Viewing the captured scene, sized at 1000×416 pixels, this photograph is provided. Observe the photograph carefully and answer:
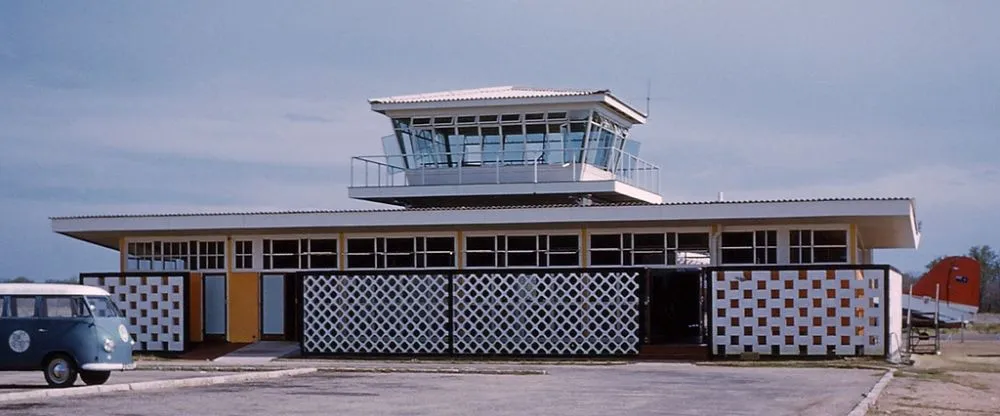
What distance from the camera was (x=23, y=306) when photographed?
21594 mm

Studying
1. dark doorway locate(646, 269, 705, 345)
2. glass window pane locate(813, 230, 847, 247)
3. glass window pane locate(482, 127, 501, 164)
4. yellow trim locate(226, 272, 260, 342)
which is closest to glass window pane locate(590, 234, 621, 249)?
dark doorway locate(646, 269, 705, 345)

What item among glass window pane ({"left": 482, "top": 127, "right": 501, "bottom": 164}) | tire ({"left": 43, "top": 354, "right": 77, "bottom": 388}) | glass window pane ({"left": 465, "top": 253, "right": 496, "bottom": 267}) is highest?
glass window pane ({"left": 482, "top": 127, "right": 501, "bottom": 164})

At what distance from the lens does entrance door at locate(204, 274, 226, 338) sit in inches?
1375

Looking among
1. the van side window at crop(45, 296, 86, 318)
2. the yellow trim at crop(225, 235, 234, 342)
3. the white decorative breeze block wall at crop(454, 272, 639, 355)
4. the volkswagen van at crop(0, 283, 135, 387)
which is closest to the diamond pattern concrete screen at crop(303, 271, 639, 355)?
the white decorative breeze block wall at crop(454, 272, 639, 355)

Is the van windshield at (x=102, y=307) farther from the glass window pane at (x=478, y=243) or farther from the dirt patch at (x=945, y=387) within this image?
the glass window pane at (x=478, y=243)

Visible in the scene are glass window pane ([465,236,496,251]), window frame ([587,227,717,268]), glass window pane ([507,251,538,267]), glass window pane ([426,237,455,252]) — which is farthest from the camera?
glass window pane ([426,237,455,252])

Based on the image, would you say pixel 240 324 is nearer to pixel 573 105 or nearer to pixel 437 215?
pixel 437 215

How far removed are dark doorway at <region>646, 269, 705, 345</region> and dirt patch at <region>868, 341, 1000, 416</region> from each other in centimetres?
551

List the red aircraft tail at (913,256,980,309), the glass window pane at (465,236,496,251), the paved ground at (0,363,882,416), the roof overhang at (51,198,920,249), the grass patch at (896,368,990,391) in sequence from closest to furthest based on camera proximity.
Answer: the paved ground at (0,363,882,416) → the grass patch at (896,368,990,391) → the roof overhang at (51,198,920,249) → the glass window pane at (465,236,496,251) → the red aircraft tail at (913,256,980,309)

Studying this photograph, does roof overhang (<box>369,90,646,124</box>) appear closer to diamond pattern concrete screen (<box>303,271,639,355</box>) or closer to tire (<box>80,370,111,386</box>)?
diamond pattern concrete screen (<box>303,271,639,355</box>)

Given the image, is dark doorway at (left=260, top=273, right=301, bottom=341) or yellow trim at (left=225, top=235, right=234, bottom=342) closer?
dark doorway at (left=260, top=273, right=301, bottom=341)

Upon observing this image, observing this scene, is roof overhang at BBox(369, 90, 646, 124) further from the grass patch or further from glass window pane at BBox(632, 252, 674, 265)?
the grass patch

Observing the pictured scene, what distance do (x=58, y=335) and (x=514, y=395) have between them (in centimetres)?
718

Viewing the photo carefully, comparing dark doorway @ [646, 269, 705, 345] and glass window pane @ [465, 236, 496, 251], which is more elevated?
glass window pane @ [465, 236, 496, 251]
